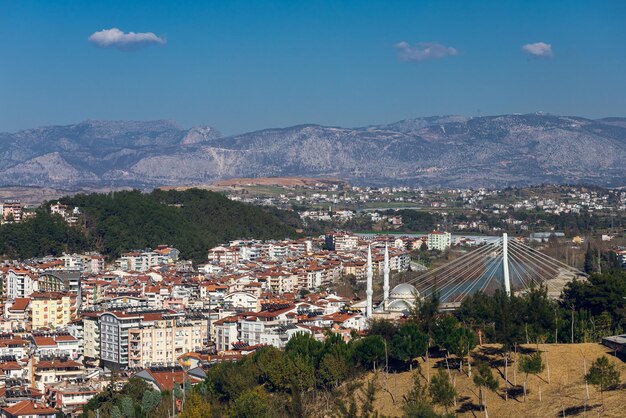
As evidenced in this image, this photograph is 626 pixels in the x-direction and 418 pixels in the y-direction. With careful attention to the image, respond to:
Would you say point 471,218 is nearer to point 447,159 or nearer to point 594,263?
point 594,263

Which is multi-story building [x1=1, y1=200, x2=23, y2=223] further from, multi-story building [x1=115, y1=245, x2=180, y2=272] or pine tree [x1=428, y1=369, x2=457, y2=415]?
pine tree [x1=428, y1=369, x2=457, y2=415]

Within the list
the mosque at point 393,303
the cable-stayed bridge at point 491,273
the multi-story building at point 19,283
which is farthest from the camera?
the multi-story building at point 19,283

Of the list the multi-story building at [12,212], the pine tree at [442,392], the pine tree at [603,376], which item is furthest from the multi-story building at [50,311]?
the pine tree at [603,376]

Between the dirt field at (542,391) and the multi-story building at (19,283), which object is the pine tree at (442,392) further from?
the multi-story building at (19,283)

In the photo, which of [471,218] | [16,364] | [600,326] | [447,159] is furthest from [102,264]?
[447,159]

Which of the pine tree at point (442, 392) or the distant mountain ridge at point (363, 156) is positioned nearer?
the pine tree at point (442, 392)

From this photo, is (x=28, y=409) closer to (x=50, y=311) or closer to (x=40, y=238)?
(x=50, y=311)

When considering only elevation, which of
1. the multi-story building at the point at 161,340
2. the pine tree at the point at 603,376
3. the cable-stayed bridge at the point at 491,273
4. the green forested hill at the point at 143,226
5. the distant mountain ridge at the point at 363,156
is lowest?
the multi-story building at the point at 161,340

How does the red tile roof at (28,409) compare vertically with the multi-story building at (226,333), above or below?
below

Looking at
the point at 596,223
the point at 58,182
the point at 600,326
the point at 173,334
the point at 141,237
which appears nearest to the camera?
the point at 600,326
